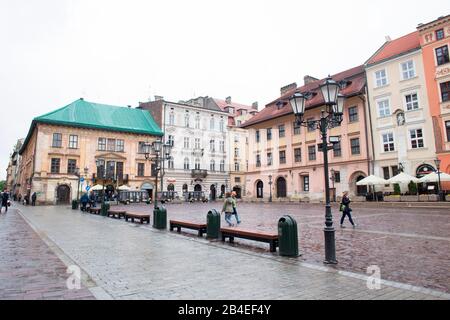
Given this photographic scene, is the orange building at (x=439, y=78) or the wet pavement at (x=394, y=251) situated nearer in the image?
the wet pavement at (x=394, y=251)

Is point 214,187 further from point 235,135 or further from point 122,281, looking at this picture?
point 122,281

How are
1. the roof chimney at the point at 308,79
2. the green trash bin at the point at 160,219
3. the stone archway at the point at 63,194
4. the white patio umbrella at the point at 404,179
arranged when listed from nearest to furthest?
the green trash bin at the point at 160,219 < the white patio umbrella at the point at 404,179 < the stone archway at the point at 63,194 < the roof chimney at the point at 308,79

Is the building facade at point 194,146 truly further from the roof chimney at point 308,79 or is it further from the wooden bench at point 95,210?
the wooden bench at point 95,210

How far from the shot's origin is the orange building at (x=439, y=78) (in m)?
25.7

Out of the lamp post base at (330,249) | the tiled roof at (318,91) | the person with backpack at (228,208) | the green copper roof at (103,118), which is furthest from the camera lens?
the green copper roof at (103,118)

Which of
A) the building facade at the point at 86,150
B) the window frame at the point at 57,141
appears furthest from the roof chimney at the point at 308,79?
the window frame at the point at 57,141

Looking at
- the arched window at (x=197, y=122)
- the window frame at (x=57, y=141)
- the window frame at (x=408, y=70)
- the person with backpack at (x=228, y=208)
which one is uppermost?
the arched window at (x=197, y=122)

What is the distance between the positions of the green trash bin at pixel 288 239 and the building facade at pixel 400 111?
2464 cm

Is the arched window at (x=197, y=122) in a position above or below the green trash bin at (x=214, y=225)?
above

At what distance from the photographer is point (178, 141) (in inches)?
2099

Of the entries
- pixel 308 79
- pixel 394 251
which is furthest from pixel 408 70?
pixel 394 251

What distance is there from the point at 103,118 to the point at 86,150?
6.24 metres

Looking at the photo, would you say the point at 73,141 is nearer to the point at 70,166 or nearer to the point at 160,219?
the point at 70,166
